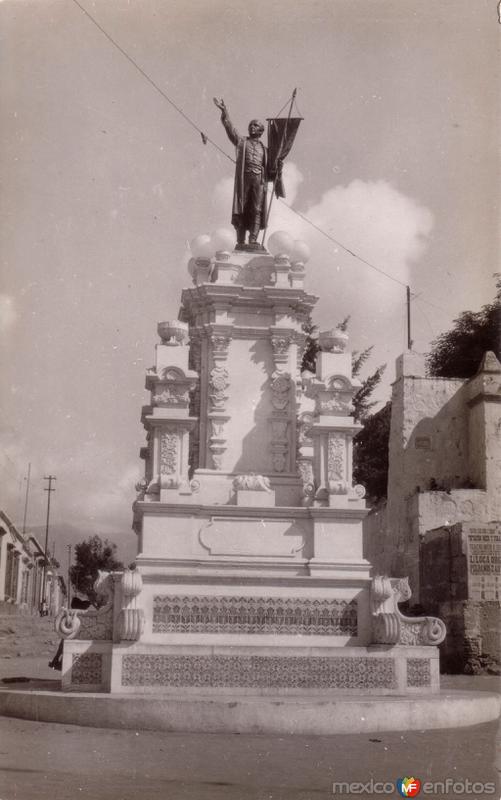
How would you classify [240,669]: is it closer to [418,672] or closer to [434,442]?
[418,672]

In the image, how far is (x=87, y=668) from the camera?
10.7m

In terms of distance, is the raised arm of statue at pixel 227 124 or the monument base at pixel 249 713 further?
the raised arm of statue at pixel 227 124

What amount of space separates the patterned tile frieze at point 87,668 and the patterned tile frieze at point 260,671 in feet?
1.45

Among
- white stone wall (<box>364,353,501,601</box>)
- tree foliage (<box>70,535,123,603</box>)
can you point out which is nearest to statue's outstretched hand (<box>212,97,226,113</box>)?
white stone wall (<box>364,353,501,601</box>)

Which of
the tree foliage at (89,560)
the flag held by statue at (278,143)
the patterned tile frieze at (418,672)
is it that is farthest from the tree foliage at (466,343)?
the tree foliage at (89,560)

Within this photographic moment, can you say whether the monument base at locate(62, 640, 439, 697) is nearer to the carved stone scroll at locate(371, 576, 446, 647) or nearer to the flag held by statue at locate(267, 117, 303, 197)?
the carved stone scroll at locate(371, 576, 446, 647)

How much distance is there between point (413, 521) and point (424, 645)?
15456 millimetres

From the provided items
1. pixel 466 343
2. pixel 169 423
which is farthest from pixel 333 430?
pixel 466 343

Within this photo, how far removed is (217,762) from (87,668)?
3526 mm

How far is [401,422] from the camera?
29828mm

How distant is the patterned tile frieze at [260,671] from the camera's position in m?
10.5

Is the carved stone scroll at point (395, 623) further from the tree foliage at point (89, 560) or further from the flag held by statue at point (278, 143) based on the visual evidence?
the tree foliage at point (89, 560)

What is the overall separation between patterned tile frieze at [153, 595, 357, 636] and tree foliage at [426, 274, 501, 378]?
79.4 feet

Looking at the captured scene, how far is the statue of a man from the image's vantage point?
539 inches
